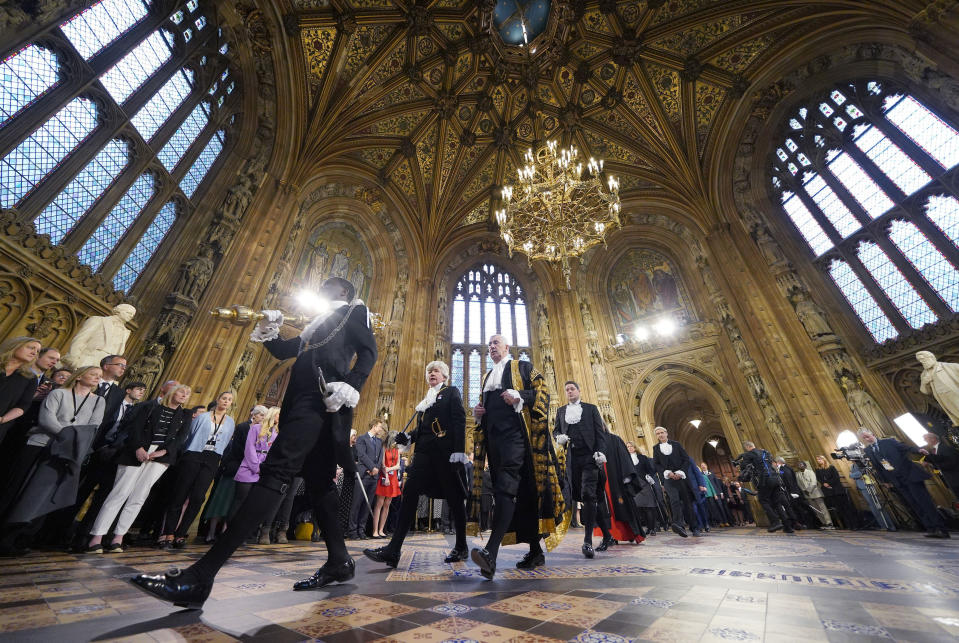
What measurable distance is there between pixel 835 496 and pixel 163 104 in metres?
17.1

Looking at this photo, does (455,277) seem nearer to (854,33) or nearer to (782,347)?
(782,347)

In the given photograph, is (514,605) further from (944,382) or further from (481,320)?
(481,320)

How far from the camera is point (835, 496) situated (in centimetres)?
789

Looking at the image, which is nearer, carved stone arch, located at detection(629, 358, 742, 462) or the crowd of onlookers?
the crowd of onlookers

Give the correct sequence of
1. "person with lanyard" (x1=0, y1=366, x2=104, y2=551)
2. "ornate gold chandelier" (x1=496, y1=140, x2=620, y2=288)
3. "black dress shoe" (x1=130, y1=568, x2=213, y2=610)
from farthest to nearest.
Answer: "ornate gold chandelier" (x1=496, y1=140, x2=620, y2=288)
"person with lanyard" (x1=0, y1=366, x2=104, y2=551)
"black dress shoe" (x1=130, y1=568, x2=213, y2=610)

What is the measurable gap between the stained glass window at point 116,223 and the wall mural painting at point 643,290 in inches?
580

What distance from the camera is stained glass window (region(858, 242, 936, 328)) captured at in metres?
8.24

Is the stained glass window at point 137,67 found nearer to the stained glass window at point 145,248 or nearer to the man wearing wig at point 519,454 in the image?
the stained glass window at point 145,248

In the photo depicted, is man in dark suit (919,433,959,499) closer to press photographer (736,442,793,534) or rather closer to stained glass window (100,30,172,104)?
press photographer (736,442,793,534)

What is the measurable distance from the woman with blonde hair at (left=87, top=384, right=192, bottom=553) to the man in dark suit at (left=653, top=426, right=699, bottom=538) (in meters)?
7.07

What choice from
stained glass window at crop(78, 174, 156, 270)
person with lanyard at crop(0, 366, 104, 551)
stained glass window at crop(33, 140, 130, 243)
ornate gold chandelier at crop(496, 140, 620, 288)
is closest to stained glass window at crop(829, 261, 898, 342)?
ornate gold chandelier at crop(496, 140, 620, 288)

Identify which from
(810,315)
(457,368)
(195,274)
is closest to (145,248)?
(195,274)

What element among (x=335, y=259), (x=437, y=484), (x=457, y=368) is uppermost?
(x=335, y=259)

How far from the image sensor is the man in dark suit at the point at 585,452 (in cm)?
381
